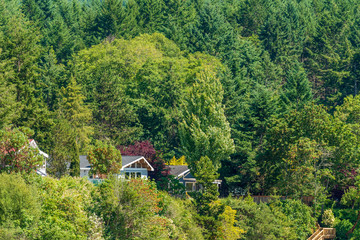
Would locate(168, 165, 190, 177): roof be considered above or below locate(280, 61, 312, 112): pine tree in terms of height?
below

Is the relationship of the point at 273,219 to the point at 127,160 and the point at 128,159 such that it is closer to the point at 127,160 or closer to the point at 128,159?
the point at 127,160

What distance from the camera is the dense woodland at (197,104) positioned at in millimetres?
58188

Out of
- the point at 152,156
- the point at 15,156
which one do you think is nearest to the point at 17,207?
the point at 15,156

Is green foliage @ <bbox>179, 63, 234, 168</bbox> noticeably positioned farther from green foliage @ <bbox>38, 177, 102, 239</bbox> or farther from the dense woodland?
green foliage @ <bbox>38, 177, 102, 239</bbox>

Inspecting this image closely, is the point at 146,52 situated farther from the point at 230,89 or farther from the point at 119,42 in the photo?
the point at 230,89

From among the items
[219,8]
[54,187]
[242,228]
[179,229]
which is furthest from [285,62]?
[54,187]

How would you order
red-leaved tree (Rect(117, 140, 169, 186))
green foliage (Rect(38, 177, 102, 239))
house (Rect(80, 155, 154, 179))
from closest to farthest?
green foliage (Rect(38, 177, 102, 239)) → house (Rect(80, 155, 154, 179)) → red-leaved tree (Rect(117, 140, 169, 186))

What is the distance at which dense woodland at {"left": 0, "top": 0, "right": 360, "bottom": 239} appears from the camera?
58188 millimetres

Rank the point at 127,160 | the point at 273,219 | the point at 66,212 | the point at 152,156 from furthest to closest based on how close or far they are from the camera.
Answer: the point at 152,156
the point at 127,160
the point at 273,219
the point at 66,212

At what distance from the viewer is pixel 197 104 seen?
70.6 m

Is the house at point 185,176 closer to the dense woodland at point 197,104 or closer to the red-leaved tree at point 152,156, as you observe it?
the dense woodland at point 197,104

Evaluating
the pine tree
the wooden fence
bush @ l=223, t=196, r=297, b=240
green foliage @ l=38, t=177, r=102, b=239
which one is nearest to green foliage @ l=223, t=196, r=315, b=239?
bush @ l=223, t=196, r=297, b=240

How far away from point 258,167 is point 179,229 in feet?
77.2

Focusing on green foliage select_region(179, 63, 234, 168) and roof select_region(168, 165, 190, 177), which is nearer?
green foliage select_region(179, 63, 234, 168)
